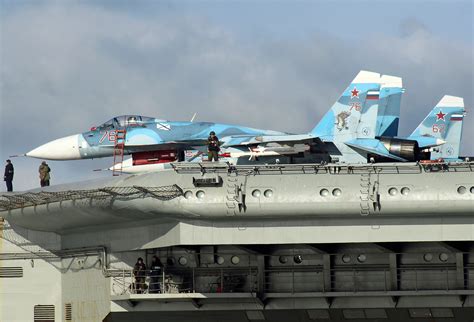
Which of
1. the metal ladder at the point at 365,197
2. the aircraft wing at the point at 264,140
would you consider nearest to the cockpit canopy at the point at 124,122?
the aircraft wing at the point at 264,140

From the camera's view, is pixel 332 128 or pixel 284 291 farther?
pixel 332 128

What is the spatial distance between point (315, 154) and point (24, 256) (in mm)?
15542

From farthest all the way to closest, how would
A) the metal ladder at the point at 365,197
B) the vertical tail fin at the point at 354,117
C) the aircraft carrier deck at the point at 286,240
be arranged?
the vertical tail fin at the point at 354,117, the aircraft carrier deck at the point at 286,240, the metal ladder at the point at 365,197

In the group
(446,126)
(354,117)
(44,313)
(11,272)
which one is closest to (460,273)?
(44,313)

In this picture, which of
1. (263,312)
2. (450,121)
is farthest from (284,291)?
(450,121)

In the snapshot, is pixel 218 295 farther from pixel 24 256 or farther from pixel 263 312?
pixel 24 256

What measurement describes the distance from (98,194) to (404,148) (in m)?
17.3

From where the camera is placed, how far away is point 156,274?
27.7 meters

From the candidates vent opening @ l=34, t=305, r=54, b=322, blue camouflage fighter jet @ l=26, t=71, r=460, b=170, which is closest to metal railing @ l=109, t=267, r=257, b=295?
vent opening @ l=34, t=305, r=54, b=322

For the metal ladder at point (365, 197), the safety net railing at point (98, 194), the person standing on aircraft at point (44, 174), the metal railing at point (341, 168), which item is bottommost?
the metal ladder at point (365, 197)

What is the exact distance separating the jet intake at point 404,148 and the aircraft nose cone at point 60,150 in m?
11.5

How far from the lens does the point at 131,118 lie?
42000 millimetres

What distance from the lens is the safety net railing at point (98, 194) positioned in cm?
2652

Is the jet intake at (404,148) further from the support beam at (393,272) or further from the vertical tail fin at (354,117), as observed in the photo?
the support beam at (393,272)
